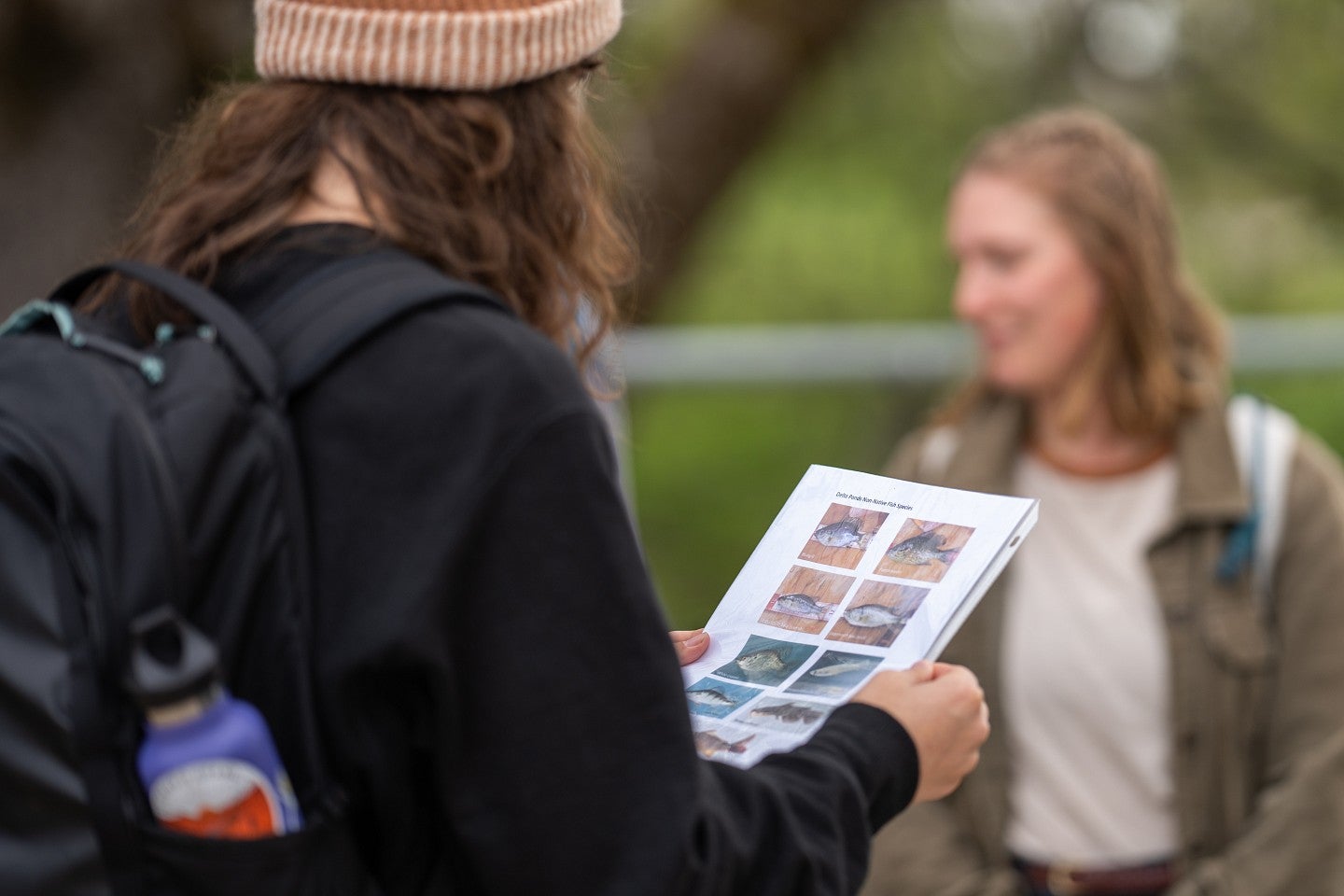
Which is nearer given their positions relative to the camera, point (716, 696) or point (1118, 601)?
point (716, 696)

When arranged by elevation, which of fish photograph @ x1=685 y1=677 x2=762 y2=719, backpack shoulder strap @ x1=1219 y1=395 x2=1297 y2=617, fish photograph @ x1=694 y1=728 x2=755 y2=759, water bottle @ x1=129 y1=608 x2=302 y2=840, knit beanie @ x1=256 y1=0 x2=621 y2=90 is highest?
knit beanie @ x1=256 y1=0 x2=621 y2=90

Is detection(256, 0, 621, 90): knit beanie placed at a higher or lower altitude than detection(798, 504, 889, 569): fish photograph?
higher

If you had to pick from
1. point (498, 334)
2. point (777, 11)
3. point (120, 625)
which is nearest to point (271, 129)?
point (498, 334)

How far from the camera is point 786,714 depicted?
154cm

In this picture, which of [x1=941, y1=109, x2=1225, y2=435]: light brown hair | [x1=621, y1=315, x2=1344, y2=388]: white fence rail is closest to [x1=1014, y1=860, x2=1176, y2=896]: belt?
[x1=941, y1=109, x2=1225, y2=435]: light brown hair

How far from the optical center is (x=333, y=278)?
1.35 m

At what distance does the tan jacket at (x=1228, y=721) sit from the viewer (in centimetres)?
269

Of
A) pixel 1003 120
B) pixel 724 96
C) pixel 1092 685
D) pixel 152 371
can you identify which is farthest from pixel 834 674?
pixel 1003 120

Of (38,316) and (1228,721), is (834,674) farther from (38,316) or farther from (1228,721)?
(1228,721)

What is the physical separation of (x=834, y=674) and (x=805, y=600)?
0.26ft

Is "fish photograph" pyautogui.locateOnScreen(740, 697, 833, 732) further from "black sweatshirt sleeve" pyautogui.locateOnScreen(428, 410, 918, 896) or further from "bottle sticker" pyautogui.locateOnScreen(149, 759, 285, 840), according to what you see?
"bottle sticker" pyautogui.locateOnScreen(149, 759, 285, 840)

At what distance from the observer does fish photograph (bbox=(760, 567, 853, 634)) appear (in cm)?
155

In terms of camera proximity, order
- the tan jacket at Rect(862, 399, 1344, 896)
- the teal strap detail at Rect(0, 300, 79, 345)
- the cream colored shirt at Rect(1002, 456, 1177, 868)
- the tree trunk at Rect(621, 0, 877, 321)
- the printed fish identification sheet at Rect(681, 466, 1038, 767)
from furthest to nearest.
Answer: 1. the tree trunk at Rect(621, 0, 877, 321)
2. the cream colored shirt at Rect(1002, 456, 1177, 868)
3. the tan jacket at Rect(862, 399, 1344, 896)
4. the printed fish identification sheet at Rect(681, 466, 1038, 767)
5. the teal strap detail at Rect(0, 300, 79, 345)

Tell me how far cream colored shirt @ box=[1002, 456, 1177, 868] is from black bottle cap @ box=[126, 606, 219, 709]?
2.03 metres
